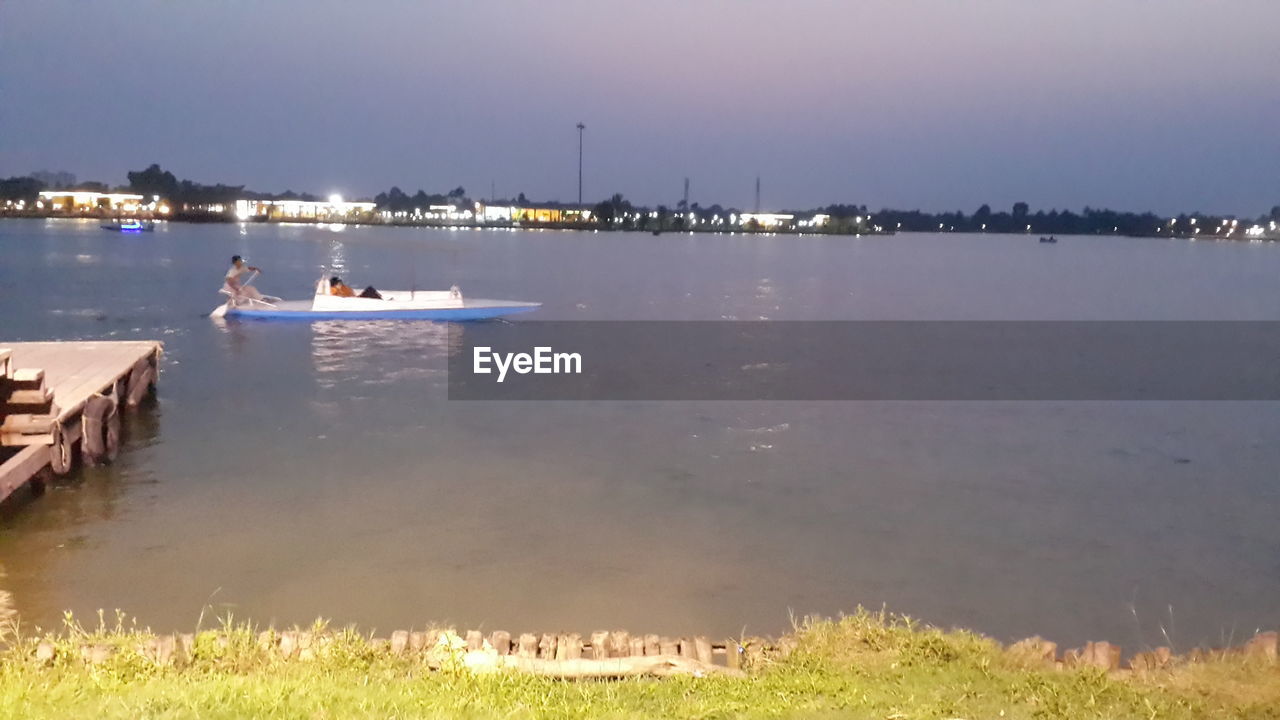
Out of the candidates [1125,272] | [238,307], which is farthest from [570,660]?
[1125,272]

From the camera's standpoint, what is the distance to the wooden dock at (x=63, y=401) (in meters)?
11.7

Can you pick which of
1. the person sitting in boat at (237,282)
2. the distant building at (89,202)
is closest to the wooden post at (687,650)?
the person sitting in boat at (237,282)

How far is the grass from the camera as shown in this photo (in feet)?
17.2

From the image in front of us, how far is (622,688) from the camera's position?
19.5 feet

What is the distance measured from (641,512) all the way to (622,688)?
22.8ft

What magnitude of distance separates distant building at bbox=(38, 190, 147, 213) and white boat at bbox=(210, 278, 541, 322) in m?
177

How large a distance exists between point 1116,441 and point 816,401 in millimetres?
5697

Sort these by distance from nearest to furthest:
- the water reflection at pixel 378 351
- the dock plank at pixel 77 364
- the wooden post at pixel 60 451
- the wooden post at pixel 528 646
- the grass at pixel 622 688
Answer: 1. the grass at pixel 622 688
2. the wooden post at pixel 528 646
3. the wooden post at pixel 60 451
4. the dock plank at pixel 77 364
5. the water reflection at pixel 378 351

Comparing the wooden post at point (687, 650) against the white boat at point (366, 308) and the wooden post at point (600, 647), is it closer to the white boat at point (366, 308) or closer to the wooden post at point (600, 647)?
the wooden post at point (600, 647)

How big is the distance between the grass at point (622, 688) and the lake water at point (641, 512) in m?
2.82

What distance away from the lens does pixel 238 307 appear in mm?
30609

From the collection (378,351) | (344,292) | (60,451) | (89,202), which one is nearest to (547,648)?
(60,451)

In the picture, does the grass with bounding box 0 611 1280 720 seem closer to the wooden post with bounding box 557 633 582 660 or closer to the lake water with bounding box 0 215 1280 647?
the wooden post with bounding box 557 633 582 660

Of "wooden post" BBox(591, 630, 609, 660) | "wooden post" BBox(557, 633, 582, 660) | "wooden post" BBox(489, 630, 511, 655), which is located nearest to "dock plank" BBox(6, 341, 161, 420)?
"wooden post" BBox(489, 630, 511, 655)
